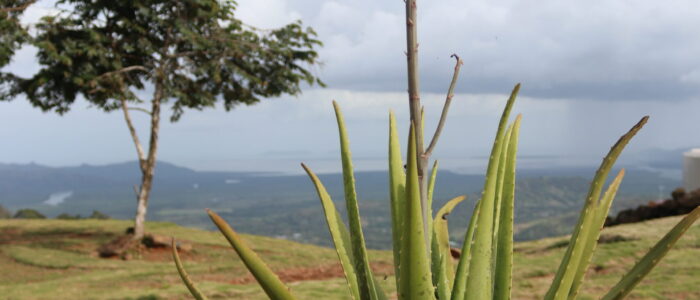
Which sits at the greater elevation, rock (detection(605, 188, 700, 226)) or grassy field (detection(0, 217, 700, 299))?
rock (detection(605, 188, 700, 226))

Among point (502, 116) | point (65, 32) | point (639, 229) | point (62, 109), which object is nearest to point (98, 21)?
point (65, 32)

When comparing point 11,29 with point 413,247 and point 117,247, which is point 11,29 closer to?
point 117,247

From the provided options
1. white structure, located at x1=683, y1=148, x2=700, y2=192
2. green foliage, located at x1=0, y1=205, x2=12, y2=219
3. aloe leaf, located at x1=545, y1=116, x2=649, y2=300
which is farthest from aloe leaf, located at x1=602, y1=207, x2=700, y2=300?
green foliage, located at x1=0, y1=205, x2=12, y2=219

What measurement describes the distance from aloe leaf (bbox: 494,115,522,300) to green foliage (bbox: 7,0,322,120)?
13803mm

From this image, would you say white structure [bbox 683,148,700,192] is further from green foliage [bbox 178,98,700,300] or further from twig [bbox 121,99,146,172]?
green foliage [bbox 178,98,700,300]

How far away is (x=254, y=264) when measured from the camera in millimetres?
1983

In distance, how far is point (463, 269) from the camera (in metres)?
2.38

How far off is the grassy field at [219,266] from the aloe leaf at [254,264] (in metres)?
5.95

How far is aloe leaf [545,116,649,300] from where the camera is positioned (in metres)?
2.33

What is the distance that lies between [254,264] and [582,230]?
1343mm

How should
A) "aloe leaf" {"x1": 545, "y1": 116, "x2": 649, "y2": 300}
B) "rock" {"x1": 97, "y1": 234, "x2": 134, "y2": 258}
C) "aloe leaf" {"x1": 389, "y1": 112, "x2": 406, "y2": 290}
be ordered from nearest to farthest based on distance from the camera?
"aloe leaf" {"x1": 389, "y1": 112, "x2": 406, "y2": 290} < "aloe leaf" {"x1": 545, "y1": 116, "x2": 649, "y2": 300} < "rock" {"x1": 97, "y1": 234, "x2": 134, "y2": 258}

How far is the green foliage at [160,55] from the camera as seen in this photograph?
1549cm

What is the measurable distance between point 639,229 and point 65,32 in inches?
611

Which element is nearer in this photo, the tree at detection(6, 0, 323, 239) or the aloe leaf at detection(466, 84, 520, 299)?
the aloe leaf at detection(466, 84, 520, 299)
